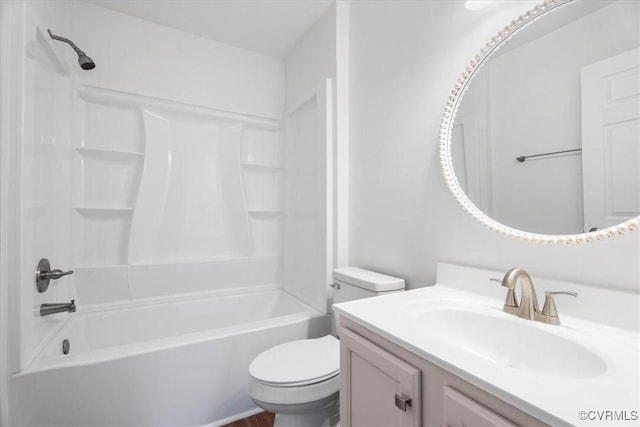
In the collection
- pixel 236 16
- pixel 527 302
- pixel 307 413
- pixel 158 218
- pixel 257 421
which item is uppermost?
pixel 236 16

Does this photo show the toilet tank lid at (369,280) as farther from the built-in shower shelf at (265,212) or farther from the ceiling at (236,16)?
the ceiling at (236,16)

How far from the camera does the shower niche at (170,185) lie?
1.96 meters

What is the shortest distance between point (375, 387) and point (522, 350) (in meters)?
0.43

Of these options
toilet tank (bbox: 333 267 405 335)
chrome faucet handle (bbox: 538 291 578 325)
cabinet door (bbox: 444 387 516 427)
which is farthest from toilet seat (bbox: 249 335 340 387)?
chrome faucet handle (bbox: 538 291 578 325)

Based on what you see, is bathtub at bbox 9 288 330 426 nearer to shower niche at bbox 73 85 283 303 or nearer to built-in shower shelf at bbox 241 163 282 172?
shower niche at bbox 73 85 283 303

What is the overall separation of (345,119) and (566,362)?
156 centimetres

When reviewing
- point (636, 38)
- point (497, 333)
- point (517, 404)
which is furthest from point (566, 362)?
point (636, 38)

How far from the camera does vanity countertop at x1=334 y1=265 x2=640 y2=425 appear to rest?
17.8 inches

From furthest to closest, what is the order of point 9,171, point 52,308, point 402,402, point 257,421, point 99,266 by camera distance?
1. point 99,266
2. point 257,421
3. point 52,308
4. point 9,171
5. point 402,402

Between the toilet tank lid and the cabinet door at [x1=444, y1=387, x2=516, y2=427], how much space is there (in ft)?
2.40

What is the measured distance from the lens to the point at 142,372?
1349 millimetres

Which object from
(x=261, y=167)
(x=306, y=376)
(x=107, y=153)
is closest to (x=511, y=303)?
(x=306, y=376)

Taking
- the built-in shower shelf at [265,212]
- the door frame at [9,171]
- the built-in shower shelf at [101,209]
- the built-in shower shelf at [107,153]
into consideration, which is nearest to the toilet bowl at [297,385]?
the door frame at [9,171]

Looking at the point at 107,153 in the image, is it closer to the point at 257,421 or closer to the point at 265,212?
the point at 265,212
